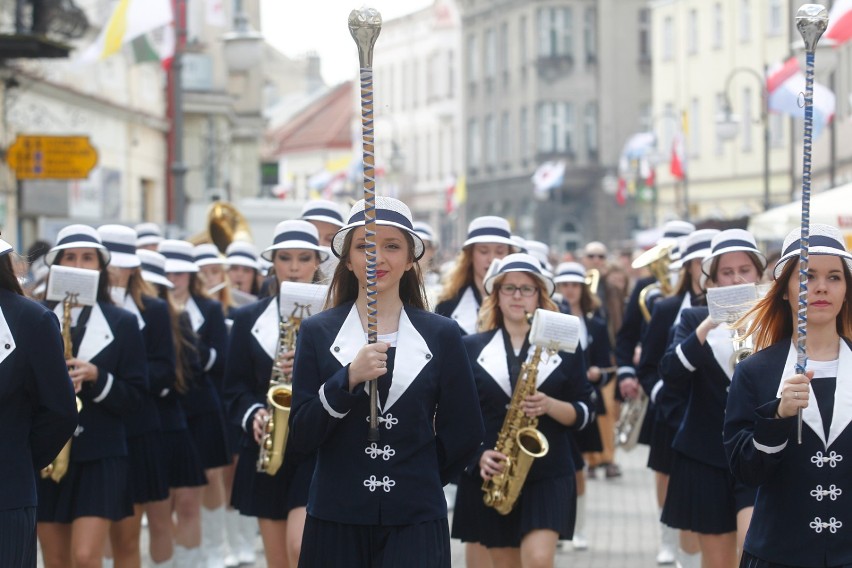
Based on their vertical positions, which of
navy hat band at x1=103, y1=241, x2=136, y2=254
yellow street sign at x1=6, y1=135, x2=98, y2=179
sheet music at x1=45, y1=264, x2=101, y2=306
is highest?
yellow street sign at x1=6, y1=135, x2=98, y2=179

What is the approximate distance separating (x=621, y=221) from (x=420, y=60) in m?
18.9

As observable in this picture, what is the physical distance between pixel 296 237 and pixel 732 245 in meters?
2.25

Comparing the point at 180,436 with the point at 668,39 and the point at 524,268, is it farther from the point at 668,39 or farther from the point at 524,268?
the point at 668,39

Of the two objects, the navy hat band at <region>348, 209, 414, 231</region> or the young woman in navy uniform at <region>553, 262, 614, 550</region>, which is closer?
the navy hat band at <region>348, 209, 414, 231</region>

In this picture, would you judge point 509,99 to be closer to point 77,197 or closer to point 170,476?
point 77,197

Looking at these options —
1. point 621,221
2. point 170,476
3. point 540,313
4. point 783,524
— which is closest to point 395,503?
point 783,524

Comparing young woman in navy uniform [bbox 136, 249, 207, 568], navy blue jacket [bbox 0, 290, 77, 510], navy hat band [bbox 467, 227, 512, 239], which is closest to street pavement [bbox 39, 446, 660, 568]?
young woman in navy uniform [bbox 136, 249, 207, 568]

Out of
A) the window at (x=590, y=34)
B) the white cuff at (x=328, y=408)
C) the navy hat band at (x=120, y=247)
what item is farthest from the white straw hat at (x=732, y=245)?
the window at (x=590, y=34)

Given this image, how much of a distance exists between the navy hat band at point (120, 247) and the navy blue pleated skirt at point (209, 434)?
1706mm

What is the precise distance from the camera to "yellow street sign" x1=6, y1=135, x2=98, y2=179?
1830 centimetres

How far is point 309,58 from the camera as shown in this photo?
119m

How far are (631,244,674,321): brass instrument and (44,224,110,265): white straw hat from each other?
3930 mm

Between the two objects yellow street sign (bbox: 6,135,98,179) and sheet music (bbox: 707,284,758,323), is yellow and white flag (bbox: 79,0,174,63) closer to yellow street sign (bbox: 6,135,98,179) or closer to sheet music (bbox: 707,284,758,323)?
yellow street sign (bbox: 6,135,98,179)

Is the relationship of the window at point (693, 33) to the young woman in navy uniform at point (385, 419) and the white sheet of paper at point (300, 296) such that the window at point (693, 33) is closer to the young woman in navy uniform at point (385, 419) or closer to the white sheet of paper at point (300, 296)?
the white sheet of paper at point (300, 296)
